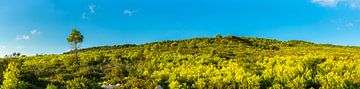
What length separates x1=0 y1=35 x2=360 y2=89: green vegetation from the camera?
76875 millimetres

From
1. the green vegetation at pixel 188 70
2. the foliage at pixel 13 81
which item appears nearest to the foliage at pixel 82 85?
the green vegetation at pixel 188 70

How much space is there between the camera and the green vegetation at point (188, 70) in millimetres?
76875

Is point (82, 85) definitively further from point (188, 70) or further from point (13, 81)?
point (188, 70)

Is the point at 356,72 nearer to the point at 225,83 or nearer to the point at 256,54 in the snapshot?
the point at 225,83

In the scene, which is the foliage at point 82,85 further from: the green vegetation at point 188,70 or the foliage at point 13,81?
the foliage at point 13,81

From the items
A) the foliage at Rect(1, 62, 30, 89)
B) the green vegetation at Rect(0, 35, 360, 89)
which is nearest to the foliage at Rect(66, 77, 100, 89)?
the green vegetation at Rect(0, 35, 360, 89)

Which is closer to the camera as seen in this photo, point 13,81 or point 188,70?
point 13,81

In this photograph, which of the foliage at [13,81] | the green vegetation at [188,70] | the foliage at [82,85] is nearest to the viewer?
the foliage at [82,85]

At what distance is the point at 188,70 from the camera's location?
86.1 m

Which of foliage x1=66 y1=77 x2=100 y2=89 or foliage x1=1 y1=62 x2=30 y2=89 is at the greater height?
foliage x1=1 y1=62 x2=30 y2=89

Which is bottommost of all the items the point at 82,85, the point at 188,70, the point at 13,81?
the point at 82,85

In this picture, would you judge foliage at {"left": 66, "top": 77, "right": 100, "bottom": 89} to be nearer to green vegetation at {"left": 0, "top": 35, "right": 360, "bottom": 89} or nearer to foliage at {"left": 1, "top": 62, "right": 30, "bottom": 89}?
green vegetation at {"left": 0, "top": 35, "right": 360, "bottom": 89}

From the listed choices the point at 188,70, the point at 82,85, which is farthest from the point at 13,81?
the point at 188,70

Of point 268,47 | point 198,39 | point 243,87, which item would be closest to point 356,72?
point 243,87
